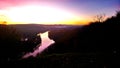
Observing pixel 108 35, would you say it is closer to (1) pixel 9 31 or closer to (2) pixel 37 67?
(1) pixel 9 31

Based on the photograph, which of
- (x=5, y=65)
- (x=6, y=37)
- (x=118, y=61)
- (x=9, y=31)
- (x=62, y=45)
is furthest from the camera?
(x=62, y=45)

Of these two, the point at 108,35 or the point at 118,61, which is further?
the point at 108,35

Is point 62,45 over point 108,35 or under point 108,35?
under

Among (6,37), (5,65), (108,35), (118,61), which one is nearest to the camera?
(118,61)

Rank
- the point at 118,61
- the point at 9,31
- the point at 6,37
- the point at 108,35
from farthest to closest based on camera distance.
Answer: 1. the point at 9,31
2. the point at 6,37
3. the point at 108,35
4. the point at 118,61

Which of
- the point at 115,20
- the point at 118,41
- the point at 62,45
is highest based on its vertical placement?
the point at 115,20

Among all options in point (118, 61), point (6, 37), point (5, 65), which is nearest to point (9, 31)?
point (6, 37)

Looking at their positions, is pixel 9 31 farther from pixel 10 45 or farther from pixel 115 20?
pixel 115 20

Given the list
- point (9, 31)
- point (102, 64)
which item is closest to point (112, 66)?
point (102, 64)

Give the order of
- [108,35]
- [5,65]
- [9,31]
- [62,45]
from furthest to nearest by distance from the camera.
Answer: [62,45]
[9,31]
[108,35]
[5,65]
